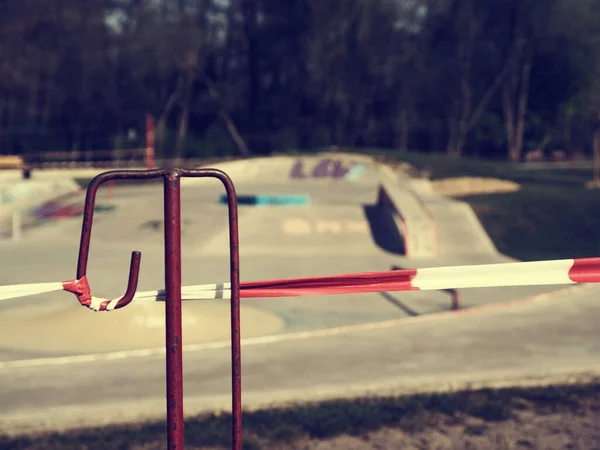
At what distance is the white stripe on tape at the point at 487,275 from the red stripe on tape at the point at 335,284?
0.29 ft

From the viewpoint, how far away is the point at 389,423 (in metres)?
7.36

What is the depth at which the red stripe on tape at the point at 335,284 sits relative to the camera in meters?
4.64

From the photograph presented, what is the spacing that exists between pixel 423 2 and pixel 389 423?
5723 cm

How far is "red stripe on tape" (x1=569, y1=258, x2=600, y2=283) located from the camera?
494 cm

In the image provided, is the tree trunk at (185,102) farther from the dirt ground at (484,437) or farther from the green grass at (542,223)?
the dirt ground at (484,437)

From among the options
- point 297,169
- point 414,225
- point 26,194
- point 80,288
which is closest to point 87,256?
point 80,288

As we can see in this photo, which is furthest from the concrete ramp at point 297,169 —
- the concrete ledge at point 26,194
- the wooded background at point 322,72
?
the wooded background at point 322,72

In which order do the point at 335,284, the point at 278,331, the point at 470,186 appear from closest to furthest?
the point at 335,284 → the point at 278,331 → the point at 470,186

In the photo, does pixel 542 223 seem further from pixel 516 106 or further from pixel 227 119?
pixel 516 106

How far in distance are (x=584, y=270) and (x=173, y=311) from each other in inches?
105

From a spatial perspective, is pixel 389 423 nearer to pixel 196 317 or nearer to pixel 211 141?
pixel 196 317

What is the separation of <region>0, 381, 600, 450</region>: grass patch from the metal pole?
9.48ft

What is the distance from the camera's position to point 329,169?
40438 mm

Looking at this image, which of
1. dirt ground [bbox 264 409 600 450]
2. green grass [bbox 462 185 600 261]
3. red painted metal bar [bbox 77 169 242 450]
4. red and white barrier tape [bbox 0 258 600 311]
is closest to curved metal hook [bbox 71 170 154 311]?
red painted metal bar [bbox 77 169 242 450]
